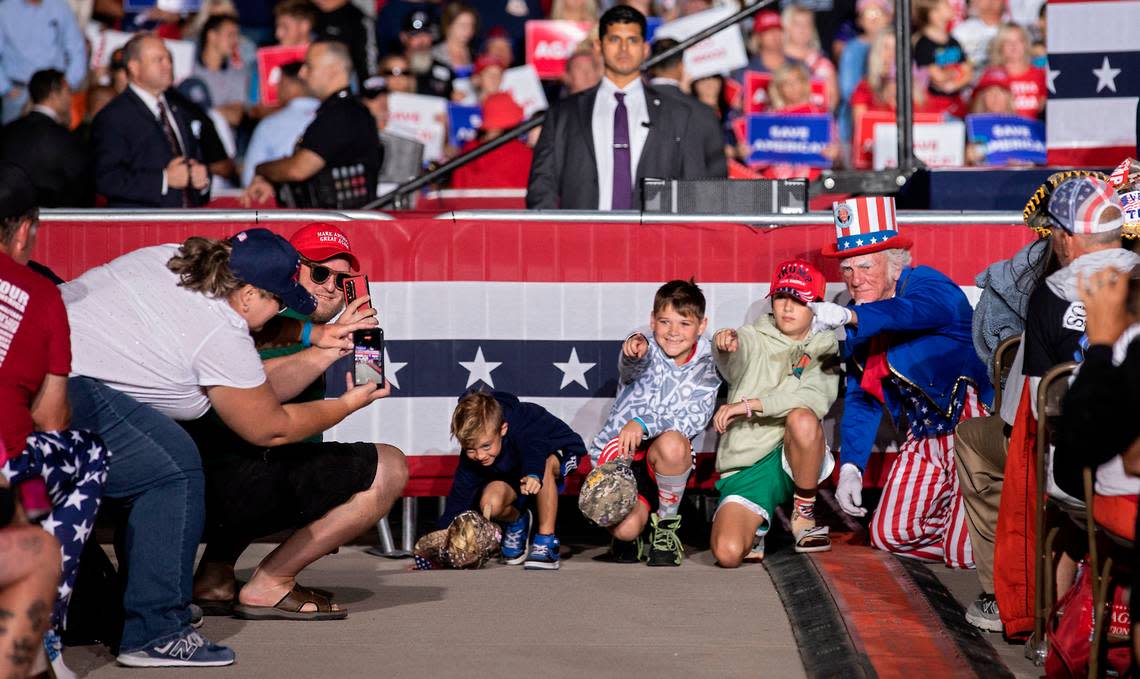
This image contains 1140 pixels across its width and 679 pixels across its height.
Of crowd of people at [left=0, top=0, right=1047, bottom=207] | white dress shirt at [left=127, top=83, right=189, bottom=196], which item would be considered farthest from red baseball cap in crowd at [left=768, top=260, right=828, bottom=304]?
white dress shirt at [left=127, top=83, right=189, bottom=196]

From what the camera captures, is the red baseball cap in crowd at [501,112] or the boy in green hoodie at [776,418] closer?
the boy in green hoodie at [776,418]

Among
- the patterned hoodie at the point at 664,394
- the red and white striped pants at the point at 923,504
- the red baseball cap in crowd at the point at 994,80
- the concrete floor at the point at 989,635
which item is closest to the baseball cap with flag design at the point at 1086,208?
the concrete floor at the point at 989,635

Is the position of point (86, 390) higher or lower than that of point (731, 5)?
lower

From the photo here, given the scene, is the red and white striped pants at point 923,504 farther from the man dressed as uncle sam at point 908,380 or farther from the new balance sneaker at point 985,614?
the new balance sneaker at point 985,614

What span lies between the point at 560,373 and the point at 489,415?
71 cm

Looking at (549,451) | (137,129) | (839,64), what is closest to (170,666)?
(549,451)

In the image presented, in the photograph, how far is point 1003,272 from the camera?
665 cm

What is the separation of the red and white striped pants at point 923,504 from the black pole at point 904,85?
2.17m

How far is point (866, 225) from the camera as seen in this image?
7.32 m

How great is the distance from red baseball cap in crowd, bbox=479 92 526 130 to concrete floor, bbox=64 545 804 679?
657 cm

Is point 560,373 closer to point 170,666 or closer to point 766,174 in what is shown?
point 170,666

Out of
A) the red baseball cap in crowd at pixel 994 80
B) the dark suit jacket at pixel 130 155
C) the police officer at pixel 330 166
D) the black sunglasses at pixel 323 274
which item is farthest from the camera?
the red baseball cap in crowd at pixel 994 80

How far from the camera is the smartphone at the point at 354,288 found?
22.7 ft

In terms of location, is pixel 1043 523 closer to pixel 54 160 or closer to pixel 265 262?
pixel 265 262
